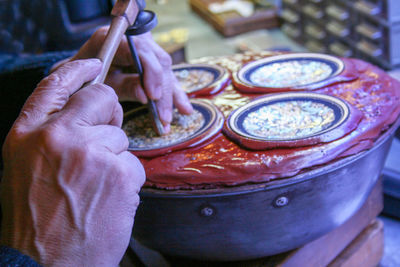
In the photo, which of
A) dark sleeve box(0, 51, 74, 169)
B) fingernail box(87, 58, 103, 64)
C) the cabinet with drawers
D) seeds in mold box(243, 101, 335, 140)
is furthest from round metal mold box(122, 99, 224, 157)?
the cabinet with drawers

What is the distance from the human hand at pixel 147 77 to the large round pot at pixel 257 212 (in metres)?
0.30

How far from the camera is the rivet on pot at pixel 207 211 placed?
1.10m

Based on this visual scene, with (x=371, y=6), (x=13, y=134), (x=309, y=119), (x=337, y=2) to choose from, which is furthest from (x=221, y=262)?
(x=337, y=2)

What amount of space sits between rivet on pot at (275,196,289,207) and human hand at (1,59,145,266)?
0.41 meters

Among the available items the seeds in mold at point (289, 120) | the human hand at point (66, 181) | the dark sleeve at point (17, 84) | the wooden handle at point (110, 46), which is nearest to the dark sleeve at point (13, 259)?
the human hand at point (66, 181)

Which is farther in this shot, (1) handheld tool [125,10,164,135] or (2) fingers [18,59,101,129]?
(1) handheld tool [125,10,164,135]

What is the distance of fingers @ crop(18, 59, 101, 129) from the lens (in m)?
0.80

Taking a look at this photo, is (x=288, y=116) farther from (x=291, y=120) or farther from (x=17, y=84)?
(x=17, y=84)

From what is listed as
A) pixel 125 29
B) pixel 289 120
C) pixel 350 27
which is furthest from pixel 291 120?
pixel 350 27

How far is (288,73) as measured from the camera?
1561 mm

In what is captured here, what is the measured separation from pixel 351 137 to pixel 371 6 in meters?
2.53

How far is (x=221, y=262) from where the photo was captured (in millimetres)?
1393

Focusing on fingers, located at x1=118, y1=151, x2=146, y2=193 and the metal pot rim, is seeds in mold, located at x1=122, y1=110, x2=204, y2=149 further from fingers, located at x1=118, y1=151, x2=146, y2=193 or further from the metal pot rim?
fingers, located at x1=118, y1=151, x2=146, y2=193

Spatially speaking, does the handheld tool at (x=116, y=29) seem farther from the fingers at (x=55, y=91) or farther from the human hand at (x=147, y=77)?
the human hand at (x=147, y=77)
